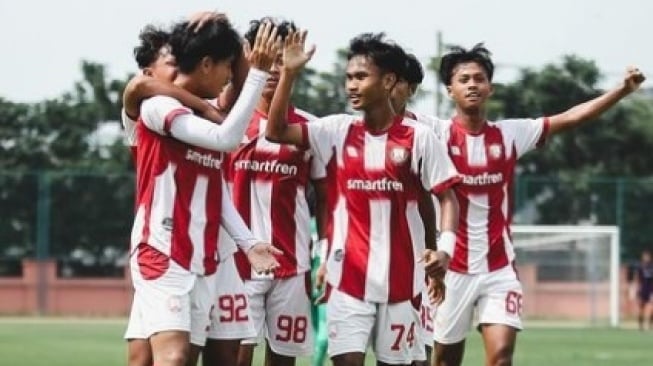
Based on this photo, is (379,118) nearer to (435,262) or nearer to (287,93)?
(287,93)

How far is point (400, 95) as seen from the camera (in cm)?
1176

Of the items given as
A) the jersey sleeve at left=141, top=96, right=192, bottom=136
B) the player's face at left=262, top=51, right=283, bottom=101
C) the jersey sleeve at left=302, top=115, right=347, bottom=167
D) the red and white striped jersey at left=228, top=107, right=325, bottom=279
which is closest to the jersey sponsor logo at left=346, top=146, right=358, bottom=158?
the jersey sleeve at left=302, top=115, right=347, bottom=167

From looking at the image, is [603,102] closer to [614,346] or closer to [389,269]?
[389,269]

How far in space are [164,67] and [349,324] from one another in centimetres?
190

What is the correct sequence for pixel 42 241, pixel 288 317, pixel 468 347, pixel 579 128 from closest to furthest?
pixel 288 317
pixel 468 347
pixel 42 241
pixel 579 128

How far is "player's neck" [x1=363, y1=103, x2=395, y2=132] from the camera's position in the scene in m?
10.7

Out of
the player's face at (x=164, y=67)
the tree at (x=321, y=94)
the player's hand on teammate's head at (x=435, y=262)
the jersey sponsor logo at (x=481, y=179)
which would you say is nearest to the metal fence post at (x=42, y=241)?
the tree at (x=321, y=94)

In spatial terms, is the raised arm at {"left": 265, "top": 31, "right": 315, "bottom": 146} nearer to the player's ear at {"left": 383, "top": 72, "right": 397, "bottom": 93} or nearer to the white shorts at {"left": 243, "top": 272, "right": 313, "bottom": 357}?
the player's ear at {"left": 383, "top": 72, "right": 397, "bottom": 93}

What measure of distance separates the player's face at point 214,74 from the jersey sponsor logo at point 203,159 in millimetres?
358

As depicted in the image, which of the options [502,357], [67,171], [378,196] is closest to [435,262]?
[378,196]

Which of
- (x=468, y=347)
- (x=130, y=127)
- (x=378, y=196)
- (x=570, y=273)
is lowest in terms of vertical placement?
(x=468, y=347)

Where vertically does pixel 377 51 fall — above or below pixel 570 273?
above

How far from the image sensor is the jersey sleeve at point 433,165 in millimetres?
10633

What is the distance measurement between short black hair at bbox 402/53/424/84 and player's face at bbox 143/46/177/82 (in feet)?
5.98
